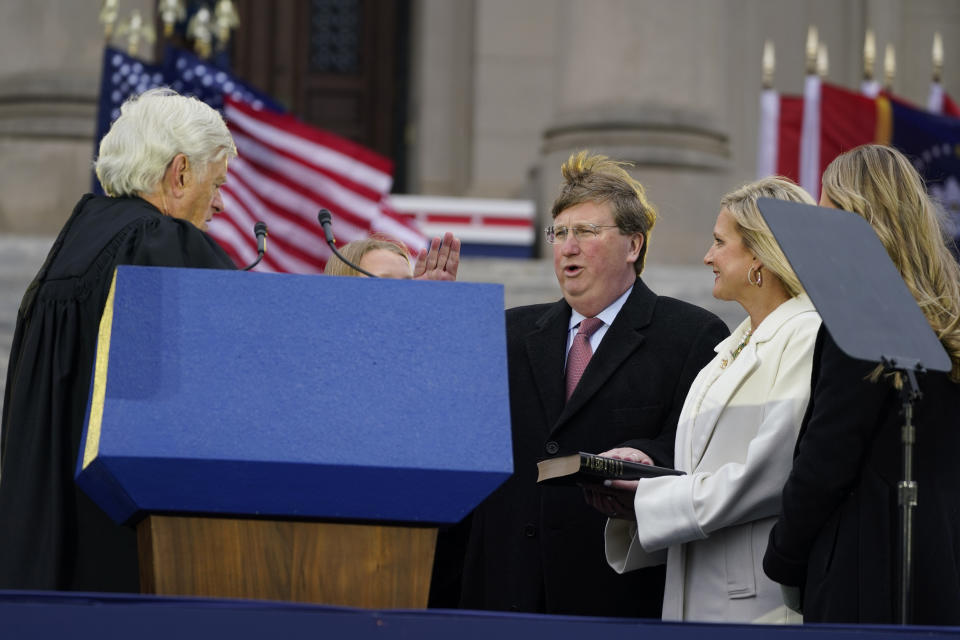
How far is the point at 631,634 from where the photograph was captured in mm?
2637

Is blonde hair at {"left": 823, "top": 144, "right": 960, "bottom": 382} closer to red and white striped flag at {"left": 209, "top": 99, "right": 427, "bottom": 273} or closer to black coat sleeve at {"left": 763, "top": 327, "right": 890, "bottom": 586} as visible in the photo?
black coat sleeve at {"left": 763, "top": 327, "right": 890, "bottom": 586}

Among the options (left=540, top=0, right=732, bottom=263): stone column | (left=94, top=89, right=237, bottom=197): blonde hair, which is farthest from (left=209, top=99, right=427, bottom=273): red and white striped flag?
(left=94, top=89, right=237, bottom=197): blonde hair

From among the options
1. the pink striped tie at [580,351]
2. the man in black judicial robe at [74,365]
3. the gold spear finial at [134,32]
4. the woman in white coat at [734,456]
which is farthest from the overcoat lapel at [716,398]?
the gold spear finial at [134,32]

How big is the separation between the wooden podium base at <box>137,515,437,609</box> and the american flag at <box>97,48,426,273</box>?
685 cm

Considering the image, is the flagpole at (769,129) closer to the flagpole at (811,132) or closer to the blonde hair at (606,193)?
the flagpole at (811,132)

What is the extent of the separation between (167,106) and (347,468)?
1.43 meters

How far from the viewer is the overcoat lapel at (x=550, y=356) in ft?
14.1

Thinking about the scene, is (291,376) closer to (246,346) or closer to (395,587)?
(246,346)

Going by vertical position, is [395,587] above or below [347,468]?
below

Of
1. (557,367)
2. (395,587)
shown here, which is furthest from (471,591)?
(395,587)

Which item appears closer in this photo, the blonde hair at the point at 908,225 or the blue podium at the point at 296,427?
the blue podium at the point at 296,427

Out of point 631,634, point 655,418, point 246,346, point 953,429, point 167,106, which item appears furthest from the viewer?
point 655,418

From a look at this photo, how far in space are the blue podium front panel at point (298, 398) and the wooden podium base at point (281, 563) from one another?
0.05 metres

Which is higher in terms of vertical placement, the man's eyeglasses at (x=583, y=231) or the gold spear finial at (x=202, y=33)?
the gold spear finial at (x=202, y=33)
